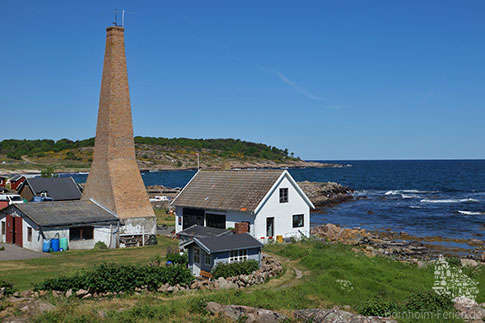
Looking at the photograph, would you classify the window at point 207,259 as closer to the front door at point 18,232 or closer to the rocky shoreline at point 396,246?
the rocky shoreline at point 396,246

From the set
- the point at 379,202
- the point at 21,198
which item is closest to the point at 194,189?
the point at 21,198

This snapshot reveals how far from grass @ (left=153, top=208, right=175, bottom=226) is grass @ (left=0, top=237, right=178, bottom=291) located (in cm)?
1090

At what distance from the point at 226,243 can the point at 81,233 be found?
43.3 feet

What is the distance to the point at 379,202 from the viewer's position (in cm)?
7512

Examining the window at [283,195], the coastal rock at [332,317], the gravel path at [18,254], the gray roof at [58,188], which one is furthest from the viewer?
the gray roof at [58,188]

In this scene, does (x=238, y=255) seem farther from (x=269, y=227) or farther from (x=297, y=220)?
(x=297, y=220)

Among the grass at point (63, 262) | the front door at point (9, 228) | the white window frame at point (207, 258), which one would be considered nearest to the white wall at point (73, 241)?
the grass at point (63, 262)

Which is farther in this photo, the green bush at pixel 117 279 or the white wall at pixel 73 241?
the white wall at pixel 73 241

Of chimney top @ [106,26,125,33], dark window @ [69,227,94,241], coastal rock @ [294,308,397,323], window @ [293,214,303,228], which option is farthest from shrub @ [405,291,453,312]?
chimney top @ [106,26,125,33]

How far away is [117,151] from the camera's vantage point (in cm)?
3312

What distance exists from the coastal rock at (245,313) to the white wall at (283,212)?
15304 mm

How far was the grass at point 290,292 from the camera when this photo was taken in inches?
595

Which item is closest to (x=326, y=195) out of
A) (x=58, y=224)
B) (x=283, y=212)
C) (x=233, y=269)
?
(x=283, y=212)

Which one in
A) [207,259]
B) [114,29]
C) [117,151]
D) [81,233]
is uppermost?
[114,29]
